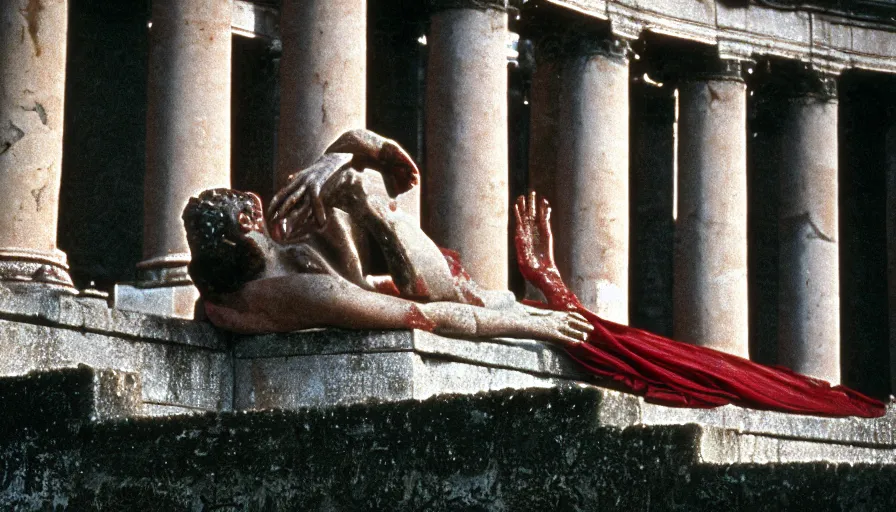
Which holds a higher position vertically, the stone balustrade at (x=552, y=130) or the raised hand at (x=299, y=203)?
the stone balustrade at (x=552, y=130)

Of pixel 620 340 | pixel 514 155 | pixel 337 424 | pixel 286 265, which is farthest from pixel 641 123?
pixel 337 424

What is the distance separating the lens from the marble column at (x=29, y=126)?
2919 cm

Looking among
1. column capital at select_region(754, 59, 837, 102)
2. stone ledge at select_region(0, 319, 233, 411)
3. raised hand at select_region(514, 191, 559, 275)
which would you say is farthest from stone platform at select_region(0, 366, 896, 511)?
column capital at select_region(754, 59, 837, 102)

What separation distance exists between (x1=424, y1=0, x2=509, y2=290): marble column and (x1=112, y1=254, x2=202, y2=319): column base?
21.6ft

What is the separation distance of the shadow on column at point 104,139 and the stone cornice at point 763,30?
29.3ft

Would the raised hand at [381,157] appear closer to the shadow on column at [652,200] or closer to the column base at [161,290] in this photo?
the column base at [161,290]

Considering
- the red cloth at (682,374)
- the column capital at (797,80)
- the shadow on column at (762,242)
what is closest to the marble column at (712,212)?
the column capital at (797,80)

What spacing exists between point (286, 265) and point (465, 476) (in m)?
6.23

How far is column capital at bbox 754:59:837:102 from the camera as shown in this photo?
46875 millimetres

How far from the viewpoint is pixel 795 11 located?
155 ft

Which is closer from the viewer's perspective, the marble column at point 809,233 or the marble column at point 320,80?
the marble column at point 320,80

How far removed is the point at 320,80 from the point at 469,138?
4.45 m

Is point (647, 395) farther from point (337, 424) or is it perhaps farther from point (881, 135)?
point (881, 135)

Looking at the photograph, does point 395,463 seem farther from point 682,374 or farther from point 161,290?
point 161,290
